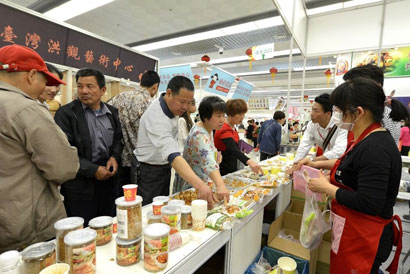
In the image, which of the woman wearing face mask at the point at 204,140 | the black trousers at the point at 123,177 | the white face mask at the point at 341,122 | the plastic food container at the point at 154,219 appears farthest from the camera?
the black trousers at the point at 123,177

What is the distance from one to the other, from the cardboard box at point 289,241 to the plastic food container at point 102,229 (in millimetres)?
1428

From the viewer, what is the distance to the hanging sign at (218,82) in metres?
6.20

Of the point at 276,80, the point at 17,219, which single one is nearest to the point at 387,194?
the point at 17,219

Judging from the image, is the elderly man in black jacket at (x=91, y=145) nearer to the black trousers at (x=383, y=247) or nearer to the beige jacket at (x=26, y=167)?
the beige jacket at (x=26, y=167)

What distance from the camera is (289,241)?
2.04m

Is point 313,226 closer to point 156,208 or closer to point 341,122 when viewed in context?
point 341,122

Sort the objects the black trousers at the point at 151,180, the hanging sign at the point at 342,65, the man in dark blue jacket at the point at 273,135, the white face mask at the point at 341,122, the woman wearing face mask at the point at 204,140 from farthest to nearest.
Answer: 1. the man in dark blue jacket at the point at 273,135
2. the hanging sign at the point at 342,65
3. the black trousers at the point at 151,180
4. the woman wearing face mask at the point at 204,140
5. the white face mask at the point at 341,122

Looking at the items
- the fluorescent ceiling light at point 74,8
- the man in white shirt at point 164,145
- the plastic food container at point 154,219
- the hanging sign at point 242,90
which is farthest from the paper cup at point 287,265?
the fluorescent ceiling light at point 74,8

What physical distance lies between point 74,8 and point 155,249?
6650 mm

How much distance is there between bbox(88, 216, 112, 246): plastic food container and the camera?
97 cm

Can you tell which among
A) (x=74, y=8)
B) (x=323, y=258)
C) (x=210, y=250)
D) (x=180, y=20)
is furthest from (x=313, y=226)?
(x=74, y=8)

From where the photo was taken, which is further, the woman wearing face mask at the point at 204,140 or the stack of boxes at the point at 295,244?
the stack of boxes at the point at 295,244

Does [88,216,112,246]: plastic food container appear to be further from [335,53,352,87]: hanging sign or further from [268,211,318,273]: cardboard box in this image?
[335,53,352,87]: hanging sign

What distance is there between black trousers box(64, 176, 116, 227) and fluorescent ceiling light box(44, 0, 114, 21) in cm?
501
